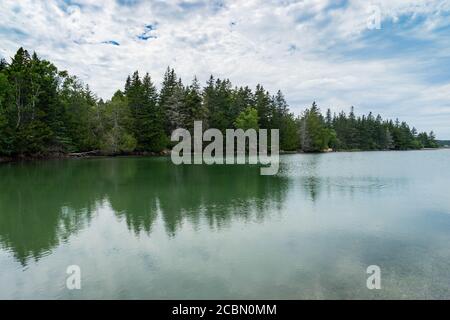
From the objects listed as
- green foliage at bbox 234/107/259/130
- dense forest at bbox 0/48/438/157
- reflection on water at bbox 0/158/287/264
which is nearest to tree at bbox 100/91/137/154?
dense forest at bbox 0/48/438/157

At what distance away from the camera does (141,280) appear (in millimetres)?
6934

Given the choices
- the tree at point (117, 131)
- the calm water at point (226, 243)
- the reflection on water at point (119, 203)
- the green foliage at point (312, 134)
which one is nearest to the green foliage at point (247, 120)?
the green foliage at point (312, 134)

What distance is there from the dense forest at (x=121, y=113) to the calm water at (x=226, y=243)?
28.1 meters

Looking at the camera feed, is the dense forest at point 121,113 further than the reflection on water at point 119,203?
Yes

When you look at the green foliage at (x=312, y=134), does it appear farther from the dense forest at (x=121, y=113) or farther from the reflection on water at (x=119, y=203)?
the reflection on water at (x=119, y=203)

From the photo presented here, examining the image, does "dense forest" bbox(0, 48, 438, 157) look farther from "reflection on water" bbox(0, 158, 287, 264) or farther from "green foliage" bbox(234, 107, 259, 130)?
"reflection on water" bbox(0, 158, 287, 264)

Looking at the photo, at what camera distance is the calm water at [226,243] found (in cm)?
659

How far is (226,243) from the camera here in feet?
30.6

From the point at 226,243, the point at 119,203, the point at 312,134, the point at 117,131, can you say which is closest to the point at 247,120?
the point at 312,134

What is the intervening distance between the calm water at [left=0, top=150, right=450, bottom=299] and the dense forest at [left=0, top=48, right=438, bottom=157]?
92.3 feet

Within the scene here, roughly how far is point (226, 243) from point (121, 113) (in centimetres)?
4894
